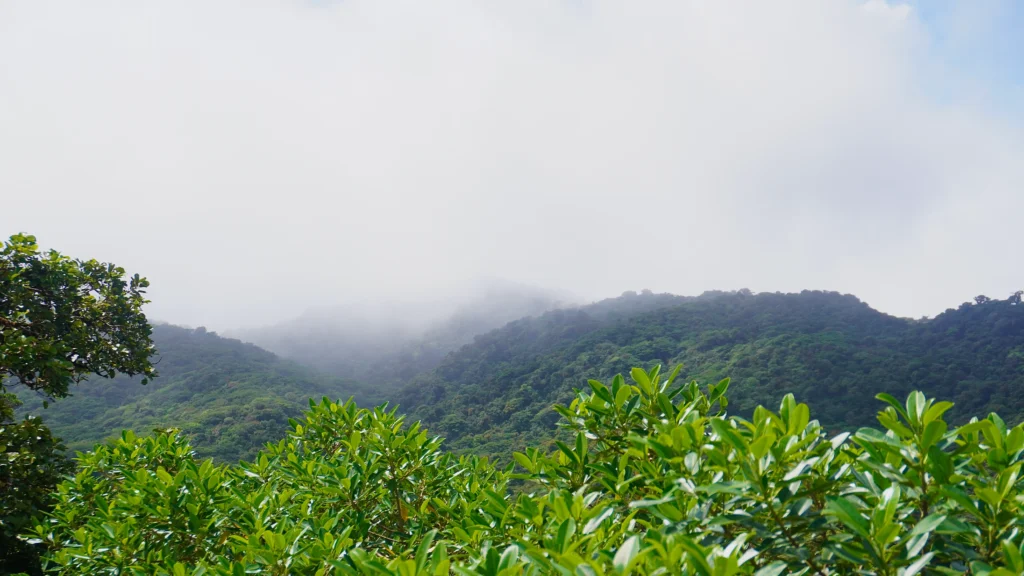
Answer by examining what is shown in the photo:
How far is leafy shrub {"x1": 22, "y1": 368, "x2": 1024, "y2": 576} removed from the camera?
47.0 inches

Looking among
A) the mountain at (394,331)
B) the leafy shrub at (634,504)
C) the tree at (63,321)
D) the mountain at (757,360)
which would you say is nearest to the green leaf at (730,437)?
the leafy shrub at (634,504)

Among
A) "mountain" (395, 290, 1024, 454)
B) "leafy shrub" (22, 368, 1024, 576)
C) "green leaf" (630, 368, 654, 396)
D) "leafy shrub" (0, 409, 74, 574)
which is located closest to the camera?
"leafy shrub" (22, 368, 1024, 576)

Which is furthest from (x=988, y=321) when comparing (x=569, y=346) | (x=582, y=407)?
(x=582, y=407)

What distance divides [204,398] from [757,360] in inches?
2255

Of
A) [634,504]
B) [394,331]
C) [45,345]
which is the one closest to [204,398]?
[45,345]

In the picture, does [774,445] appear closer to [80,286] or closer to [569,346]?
[80,286]

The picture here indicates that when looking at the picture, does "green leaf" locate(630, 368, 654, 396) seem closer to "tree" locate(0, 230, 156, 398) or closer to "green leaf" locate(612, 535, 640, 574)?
"green leaf" locate(612, 535, 640, 574)

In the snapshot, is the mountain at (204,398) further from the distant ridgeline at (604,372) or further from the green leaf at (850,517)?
the green leaf at (850,517)

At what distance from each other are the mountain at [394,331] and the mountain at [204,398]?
2301 centimetres

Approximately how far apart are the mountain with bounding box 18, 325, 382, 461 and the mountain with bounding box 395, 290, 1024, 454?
1480 centimetres

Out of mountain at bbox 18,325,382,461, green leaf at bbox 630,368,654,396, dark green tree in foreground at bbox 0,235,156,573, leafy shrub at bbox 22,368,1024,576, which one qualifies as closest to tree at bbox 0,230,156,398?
dark green tree in foreground at bbox 0,235,156,573

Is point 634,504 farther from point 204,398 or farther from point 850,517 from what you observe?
point 204,398

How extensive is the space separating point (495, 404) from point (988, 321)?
177 ft

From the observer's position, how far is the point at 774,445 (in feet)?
4.45
